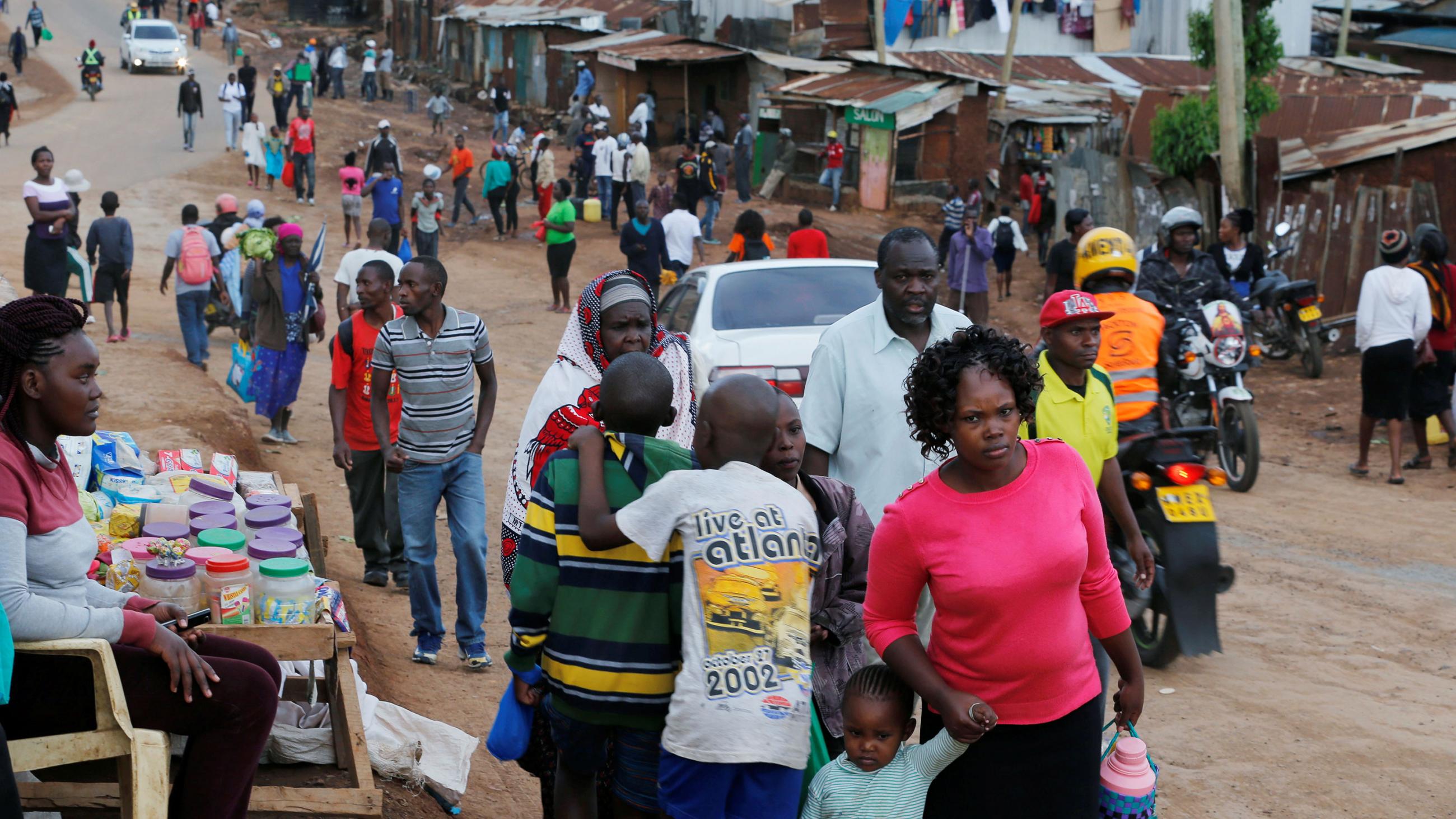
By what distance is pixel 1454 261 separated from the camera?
13.7 m

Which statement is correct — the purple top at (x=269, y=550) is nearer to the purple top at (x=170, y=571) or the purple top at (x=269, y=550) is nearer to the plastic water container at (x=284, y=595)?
the plastic water container at (x=284, y=595)

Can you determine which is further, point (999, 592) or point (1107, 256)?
point (1107, 256)

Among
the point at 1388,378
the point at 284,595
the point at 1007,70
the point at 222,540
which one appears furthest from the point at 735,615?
the point at 1007,70

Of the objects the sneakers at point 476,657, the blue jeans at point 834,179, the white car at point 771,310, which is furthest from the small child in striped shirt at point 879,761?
the blue jeans at point 834,179

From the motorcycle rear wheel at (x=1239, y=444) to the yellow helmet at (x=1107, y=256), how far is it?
4.53m

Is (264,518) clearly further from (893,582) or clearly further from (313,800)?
(893,582)

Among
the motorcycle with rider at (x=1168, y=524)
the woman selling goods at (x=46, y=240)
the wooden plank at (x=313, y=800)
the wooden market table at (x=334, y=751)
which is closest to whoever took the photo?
the wooden market table at (x=334, y=751)

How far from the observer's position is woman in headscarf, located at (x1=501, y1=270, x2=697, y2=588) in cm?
402

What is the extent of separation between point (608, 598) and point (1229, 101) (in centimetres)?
1406

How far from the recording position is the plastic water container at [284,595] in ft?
13.7

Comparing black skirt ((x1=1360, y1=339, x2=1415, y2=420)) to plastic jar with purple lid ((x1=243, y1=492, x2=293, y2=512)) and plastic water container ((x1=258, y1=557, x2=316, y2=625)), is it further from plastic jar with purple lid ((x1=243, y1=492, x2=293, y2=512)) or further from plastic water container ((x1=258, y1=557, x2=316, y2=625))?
plastic water container ((x1=258, y1=557, x2=316, y2=625))

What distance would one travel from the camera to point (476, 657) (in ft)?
19.6

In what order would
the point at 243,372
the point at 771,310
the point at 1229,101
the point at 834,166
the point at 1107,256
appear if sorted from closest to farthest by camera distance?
the point at 1107,256, the point at 771,310, the point at 243,372, the point at 1229,101, the point at 834,166

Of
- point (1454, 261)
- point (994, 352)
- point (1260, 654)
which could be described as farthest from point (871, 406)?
point (1454, 261)
